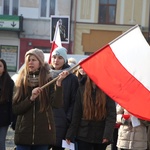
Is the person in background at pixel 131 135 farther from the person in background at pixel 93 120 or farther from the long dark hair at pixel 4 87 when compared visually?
the long dark hair at pixel 4 87

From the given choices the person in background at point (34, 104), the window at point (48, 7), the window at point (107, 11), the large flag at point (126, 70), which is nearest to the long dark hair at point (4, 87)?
the person in background at point (34, 104)

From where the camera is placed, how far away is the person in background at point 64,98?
5.48 metres

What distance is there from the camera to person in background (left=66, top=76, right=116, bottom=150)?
514cm

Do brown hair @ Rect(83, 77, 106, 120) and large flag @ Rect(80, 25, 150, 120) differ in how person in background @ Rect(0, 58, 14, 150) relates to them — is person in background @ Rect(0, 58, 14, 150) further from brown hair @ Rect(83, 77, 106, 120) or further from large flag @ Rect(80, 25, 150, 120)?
large flag @ Rect(80, 25, 150, 120)

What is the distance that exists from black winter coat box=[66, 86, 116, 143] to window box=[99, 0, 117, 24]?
19.0 metres

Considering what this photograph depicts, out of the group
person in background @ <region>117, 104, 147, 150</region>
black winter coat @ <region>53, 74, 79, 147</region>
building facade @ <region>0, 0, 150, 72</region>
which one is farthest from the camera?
building facade @ <region>0, 0, 150, 72</region>

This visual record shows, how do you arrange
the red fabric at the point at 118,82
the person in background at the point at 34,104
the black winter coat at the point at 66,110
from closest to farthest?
the red fabric at the point at 118,82 → the person in background at the point at 34,104 → the black winter coat at the point at 66,110

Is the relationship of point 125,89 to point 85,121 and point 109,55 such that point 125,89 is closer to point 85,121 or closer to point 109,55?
point 109,55

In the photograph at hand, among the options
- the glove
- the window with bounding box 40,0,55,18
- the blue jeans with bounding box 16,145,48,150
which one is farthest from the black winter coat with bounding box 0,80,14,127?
the window with bounding box 40,0,55,18

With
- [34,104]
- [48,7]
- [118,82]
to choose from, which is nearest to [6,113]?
[34,104]

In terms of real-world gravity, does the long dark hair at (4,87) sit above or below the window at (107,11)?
below

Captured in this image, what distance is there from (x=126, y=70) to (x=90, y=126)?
1092 mm

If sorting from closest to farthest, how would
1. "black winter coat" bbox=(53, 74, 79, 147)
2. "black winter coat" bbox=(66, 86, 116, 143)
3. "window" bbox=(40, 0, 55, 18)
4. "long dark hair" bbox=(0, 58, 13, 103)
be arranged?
"black winter coat" bbox=(66, 86, 116, 143), "black winter coat" bbox=(53, 74, 79, 147), "long dark hair" bbox=(0, 58, 13, 103), "window" bbox=(40, 0, 55, 18)

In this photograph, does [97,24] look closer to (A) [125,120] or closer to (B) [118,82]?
(A) [125,120]
